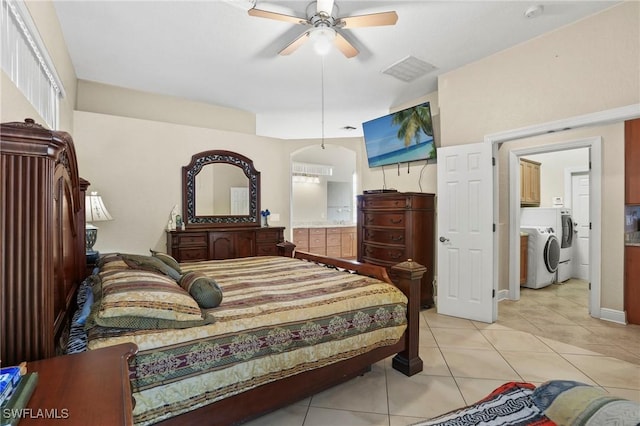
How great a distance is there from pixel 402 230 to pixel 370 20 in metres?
2.34

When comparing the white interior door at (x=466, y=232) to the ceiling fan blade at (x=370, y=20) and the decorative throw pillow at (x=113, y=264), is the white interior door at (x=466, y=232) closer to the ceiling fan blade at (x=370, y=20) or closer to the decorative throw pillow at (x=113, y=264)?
the ceiling fan blade at (x=370, y=20)

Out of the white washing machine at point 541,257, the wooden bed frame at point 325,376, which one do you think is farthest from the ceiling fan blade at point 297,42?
the white washing machine at point 541,257

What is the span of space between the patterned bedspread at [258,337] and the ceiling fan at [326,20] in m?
1.91

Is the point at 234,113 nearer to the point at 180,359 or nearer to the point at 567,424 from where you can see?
the point at 180,359

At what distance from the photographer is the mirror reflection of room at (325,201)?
25.6 ft

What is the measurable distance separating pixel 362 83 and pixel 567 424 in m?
3.90

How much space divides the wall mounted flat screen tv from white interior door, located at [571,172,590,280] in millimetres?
3407

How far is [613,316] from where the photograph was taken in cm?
333

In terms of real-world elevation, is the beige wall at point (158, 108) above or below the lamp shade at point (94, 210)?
above

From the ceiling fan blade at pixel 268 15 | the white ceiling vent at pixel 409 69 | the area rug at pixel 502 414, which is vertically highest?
the white ceiling vent at pixel 409 69

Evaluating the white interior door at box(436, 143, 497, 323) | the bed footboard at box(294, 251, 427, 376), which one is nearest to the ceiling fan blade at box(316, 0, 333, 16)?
the bed footboard at box(294, 251, 427, 376)

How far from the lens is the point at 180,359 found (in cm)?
132

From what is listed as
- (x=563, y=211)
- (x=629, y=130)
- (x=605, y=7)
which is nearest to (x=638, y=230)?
(x=629, y=130)

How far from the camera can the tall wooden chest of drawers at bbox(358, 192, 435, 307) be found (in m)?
3.79
